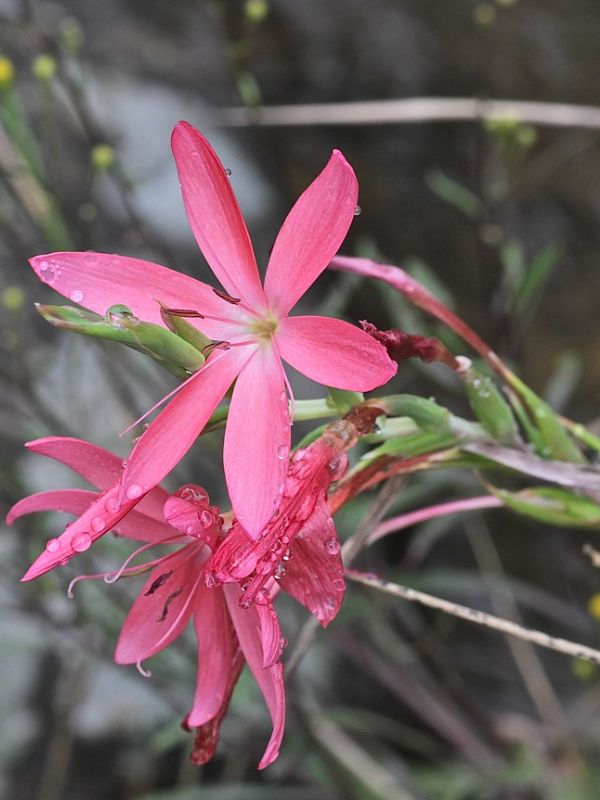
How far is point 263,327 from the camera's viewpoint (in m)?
0.41

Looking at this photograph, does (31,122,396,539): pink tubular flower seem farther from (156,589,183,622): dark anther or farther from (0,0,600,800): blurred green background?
(0,0,600,800): blurred green background

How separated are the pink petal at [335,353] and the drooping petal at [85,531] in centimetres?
10

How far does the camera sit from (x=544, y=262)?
0.83 metres

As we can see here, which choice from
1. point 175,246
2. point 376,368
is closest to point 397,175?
point 175,246

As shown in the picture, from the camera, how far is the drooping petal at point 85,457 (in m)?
0.39

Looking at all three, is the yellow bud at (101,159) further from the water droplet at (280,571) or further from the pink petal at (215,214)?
the water droplet at (280,571)

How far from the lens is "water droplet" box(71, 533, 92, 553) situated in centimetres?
34

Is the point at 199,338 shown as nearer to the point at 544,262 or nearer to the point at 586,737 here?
the point at 544,262

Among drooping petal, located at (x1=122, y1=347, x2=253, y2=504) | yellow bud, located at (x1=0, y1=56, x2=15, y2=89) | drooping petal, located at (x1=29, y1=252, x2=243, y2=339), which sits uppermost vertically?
yellow bud, located at (x1=0, y1=56, x2=15, y2=89)

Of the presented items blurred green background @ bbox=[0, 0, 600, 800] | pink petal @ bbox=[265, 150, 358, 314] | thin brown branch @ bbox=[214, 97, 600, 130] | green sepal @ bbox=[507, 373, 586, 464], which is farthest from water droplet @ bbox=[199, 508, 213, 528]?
thin brown branch @ bbox=[214, 97, 600, 130]

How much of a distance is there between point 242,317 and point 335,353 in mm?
75

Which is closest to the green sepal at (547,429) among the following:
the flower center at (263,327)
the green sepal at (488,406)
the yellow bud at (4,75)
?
the green sepal at (488,406)

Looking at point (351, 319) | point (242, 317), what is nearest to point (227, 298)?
point (242, 317)

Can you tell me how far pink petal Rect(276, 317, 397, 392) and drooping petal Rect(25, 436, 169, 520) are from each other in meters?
0.10
